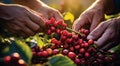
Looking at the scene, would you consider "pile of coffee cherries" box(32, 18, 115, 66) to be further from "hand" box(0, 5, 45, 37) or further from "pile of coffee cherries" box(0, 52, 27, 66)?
"pile of coffee cherries" box(0, 52, 27, 66)

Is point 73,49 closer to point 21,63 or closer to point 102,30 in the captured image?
point 102,30

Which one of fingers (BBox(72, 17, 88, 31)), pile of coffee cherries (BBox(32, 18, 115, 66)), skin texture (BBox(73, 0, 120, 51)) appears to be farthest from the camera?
fingers (BBox(72, 17, 88, 31))

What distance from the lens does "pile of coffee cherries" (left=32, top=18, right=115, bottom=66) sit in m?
1.50

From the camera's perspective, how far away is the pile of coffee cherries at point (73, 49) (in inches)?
59.2

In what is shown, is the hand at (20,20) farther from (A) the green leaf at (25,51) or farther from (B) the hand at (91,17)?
(A) the green leaf at (25,51)

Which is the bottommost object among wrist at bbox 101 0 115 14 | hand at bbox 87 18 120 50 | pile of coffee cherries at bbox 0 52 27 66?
pile of coffee cherries at bbox 0 52 27 66

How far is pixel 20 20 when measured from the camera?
78.7 inches

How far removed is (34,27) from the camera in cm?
197

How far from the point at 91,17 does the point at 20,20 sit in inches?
40.9

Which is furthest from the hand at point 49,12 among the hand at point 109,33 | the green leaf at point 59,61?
the green leaf at point 59,61

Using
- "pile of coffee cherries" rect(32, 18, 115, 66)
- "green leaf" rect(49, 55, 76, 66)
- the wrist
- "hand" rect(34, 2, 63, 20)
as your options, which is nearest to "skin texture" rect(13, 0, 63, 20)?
"hand" rect(34, 2, 63, 20)

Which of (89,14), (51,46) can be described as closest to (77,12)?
(89,14)

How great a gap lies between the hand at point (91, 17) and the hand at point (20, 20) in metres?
0.55

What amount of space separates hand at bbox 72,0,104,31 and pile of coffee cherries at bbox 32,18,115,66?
0.43 meters
